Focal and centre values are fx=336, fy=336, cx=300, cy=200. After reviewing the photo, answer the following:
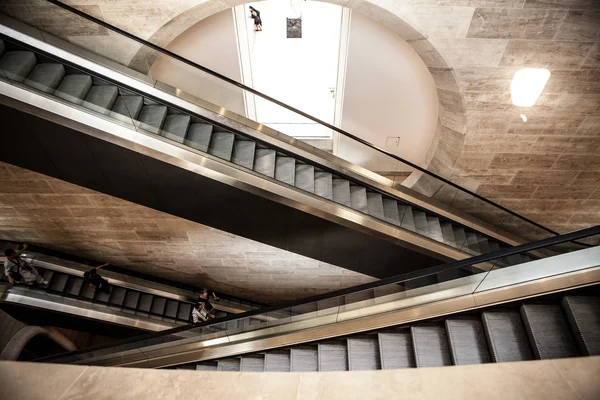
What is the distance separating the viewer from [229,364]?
17.3 feet

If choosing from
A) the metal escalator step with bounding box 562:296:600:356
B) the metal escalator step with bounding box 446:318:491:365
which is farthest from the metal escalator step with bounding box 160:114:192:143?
the metal escalator step with bounding box 562:296:600:356

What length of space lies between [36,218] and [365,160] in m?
8.08

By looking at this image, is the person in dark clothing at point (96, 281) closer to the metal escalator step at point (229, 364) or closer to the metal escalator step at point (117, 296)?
the metal escalator step at point (117, 296)

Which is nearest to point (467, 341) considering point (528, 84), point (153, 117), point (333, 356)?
point (333, 356)

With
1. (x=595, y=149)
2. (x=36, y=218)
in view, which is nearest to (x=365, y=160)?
(x=595, y=149)

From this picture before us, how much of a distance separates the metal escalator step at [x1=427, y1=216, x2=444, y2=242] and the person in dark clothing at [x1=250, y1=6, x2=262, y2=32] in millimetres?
5985

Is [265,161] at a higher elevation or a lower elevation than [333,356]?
higher

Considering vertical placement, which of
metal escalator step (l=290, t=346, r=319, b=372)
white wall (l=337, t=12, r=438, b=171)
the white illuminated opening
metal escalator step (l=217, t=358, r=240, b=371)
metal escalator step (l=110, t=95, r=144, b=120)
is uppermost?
white wall (l=337, t=12, r=438, b=171)

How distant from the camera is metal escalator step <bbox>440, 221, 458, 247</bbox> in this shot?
710 centimetres

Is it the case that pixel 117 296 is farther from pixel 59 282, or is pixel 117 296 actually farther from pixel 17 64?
pixel 17 64

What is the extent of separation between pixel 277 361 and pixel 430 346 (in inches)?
86.8

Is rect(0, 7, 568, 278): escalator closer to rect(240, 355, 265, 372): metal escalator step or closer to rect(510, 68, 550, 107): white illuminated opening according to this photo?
rect(240, 355, 265, 372): metal escalator step

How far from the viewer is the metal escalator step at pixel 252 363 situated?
5.04m

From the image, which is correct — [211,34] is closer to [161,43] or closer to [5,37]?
[161,43]
